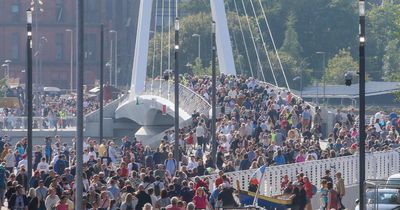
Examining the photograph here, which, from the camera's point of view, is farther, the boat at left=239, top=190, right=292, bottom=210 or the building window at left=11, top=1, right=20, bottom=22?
the building window at left=11, top=1, right=20, bottom=22

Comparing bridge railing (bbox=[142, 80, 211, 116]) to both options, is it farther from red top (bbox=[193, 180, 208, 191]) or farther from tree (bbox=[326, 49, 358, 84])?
tree (bbox=[326, 49, 358, 84])

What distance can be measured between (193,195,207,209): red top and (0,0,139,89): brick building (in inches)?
5077

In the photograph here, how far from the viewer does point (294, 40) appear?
5689 inches

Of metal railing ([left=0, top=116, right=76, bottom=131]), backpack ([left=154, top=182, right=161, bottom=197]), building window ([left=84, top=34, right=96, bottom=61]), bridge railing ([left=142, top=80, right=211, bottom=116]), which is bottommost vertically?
metal railing ([left=0, top=116, right=76, bottom=131])

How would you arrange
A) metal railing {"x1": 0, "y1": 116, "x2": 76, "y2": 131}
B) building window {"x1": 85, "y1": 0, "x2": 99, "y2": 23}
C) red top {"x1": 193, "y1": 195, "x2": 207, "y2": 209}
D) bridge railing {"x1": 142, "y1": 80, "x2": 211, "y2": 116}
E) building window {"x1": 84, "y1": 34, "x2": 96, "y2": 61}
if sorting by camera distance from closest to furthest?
red top {"x1": 193, "y1": 195, "x2": 207, "y2": 209} → bridge railing {"x1": 142, "y1": 80, "x2": 211, "y2": 116} → metal railing {"x1": 0, "y1": 116, "x2": 76, "y2": 131} → building window {"x1": 84, "y1": 34, "x2": 96, "y2": 61} → building window {"x1": 85, "y1": 0, "x2": 99, "y2": 23}

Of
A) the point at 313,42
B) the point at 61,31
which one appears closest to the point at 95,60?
the point at 61,31

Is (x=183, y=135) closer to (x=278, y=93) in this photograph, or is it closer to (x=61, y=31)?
(x=278, y=93)

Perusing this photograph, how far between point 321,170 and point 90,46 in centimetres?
11827

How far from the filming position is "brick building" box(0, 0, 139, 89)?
168m

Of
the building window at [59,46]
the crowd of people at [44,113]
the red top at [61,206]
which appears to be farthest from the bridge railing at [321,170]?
the building window at [59,46]

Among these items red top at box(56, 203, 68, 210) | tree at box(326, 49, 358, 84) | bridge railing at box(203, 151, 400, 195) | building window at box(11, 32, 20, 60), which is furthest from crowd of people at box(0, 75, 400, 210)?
building window at box(11, 32, 20, 60)

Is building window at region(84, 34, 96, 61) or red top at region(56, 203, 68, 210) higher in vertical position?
building window at region(84, 34, 96, 61)

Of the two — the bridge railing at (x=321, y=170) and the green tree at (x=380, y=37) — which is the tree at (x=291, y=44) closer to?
the green tree at (x=380, y=37)

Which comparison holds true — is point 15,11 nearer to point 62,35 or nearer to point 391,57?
point 62,35
